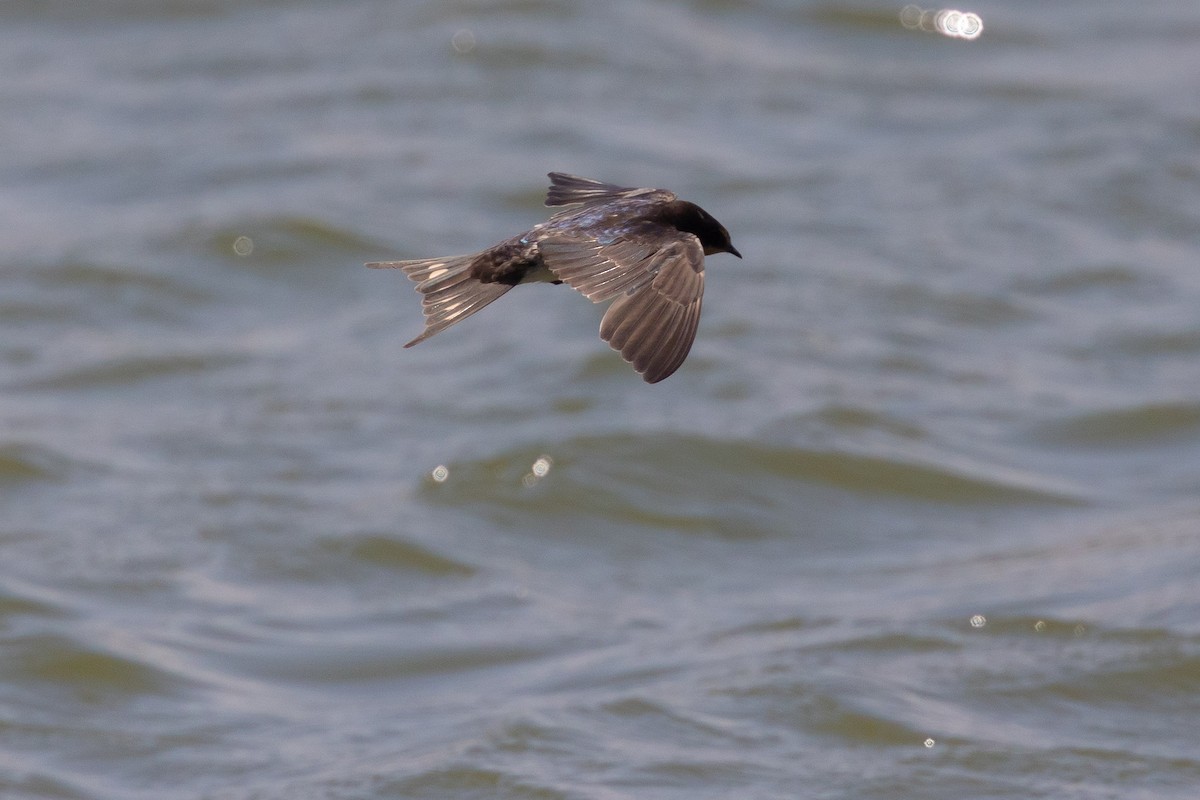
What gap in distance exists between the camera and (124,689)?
23.7ft

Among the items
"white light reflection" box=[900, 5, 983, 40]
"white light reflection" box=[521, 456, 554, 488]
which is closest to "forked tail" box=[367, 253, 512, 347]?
"white light reflection" box=[521, 456, 554, 488]

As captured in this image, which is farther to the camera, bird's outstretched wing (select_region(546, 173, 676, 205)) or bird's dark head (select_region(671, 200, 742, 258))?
bird's outstretched wing (select_region(546, 173, 676, 205))

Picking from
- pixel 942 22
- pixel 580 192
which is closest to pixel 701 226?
pixel 580 192

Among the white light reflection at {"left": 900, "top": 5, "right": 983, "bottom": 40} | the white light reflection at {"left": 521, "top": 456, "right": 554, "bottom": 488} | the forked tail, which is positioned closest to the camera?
the forked tail

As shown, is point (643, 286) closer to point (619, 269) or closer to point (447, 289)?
point (619, 269)

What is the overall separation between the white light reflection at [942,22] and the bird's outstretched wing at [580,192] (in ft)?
28.1

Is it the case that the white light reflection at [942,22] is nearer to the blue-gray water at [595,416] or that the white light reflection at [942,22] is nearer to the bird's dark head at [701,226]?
the blue-gray water at [595,416]

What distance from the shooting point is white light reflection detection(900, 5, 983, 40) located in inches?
527

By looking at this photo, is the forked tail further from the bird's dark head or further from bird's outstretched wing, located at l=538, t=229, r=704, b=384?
the bird's dark head

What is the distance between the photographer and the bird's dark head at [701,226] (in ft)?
15.5

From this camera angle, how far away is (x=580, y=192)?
514 cm

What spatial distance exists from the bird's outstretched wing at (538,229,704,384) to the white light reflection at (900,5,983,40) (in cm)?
925

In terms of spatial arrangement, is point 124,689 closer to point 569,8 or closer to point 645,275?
point 645,275

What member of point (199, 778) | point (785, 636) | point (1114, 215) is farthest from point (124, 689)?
point (1114, 215)
